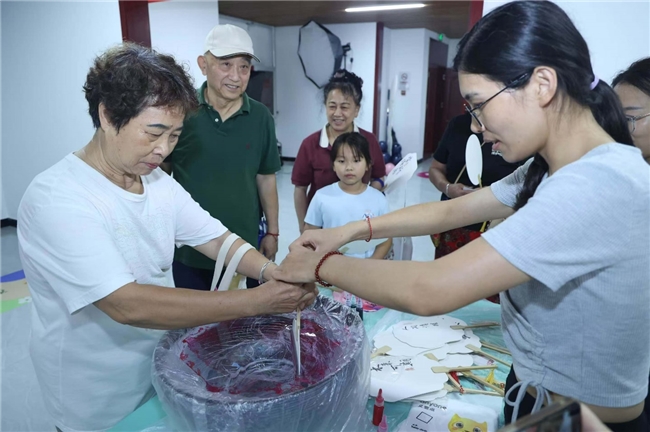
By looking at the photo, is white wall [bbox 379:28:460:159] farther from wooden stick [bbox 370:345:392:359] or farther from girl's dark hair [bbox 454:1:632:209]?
girl's dark hair [bbox 454:1:632:209]

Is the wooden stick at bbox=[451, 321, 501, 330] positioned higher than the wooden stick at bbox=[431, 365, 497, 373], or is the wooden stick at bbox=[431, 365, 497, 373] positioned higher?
the wooden stick at bbox=[431, 365, 497, 373]

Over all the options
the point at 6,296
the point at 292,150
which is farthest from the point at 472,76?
the point at 292,150

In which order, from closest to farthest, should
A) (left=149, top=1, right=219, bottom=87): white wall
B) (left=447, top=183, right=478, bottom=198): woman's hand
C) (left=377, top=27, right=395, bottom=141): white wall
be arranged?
(left=447, top=183, right=478, bottom=198): woman's hand → (left=149, top=1, right=219, bottom=87): white wall → (left=377, top=27, right=395, bottom=141): white wall

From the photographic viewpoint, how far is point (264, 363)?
1.12 metres

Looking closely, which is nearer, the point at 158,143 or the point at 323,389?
the point at 323,389

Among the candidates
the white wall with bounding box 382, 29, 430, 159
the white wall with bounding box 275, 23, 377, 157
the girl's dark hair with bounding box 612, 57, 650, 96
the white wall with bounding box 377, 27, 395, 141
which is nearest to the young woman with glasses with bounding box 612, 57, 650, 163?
the girl's dark hair with bounding box 612, 57, 650, 96

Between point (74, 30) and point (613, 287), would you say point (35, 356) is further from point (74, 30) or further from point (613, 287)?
point (74, 30)

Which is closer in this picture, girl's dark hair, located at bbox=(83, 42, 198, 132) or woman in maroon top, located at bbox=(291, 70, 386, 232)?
girl's dark hair, located at bbox=(83, 42, 198, 132)

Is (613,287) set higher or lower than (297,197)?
higher

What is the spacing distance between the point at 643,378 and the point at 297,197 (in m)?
1.88

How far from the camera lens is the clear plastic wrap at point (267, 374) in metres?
0.75

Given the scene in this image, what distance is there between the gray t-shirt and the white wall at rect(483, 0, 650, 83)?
1686 mm

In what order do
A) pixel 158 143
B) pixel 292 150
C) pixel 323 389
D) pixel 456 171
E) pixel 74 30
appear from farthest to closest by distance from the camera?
pixel 292 150 → pixel 74 30 → pixel 456 171 → pixel 158 143 → pixel 323 389

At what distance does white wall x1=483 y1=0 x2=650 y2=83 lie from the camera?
6.52 ft
